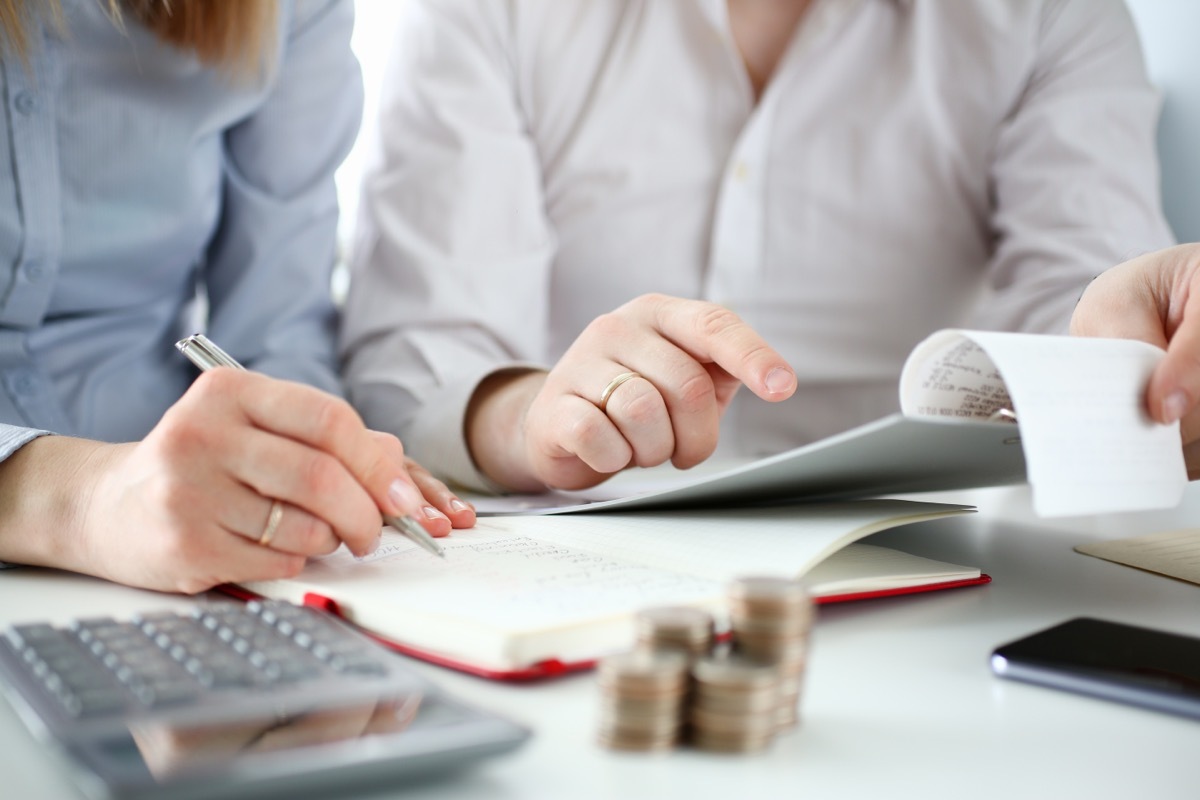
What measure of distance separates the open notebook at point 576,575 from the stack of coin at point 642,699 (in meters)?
0.07

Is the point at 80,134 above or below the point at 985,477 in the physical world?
above

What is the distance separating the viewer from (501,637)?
41 cm

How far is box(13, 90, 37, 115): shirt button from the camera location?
0.86 metres

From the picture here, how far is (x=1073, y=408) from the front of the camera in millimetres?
513

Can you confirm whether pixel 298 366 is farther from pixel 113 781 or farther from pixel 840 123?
pixel 113 781

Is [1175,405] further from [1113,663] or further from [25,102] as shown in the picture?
[25,102]

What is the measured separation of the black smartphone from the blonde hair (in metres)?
0.78

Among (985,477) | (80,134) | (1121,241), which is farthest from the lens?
(1121,241)

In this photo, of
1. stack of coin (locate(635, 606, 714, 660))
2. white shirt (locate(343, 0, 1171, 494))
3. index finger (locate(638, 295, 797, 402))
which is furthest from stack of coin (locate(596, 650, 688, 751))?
white shirt (locate(343, 0, 1171, 494))

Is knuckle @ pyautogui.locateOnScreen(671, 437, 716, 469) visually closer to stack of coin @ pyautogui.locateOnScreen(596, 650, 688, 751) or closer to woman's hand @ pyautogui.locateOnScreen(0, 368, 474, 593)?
woman's hand @ pyautogui.locateOnScreen(0, 368, 474, 593)

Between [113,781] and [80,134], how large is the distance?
30.3 inches

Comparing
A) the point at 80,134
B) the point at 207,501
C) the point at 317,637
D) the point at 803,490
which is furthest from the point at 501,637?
the point at 80,134

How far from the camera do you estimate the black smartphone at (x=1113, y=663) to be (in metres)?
0.42

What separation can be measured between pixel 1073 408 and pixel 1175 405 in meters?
0.08
